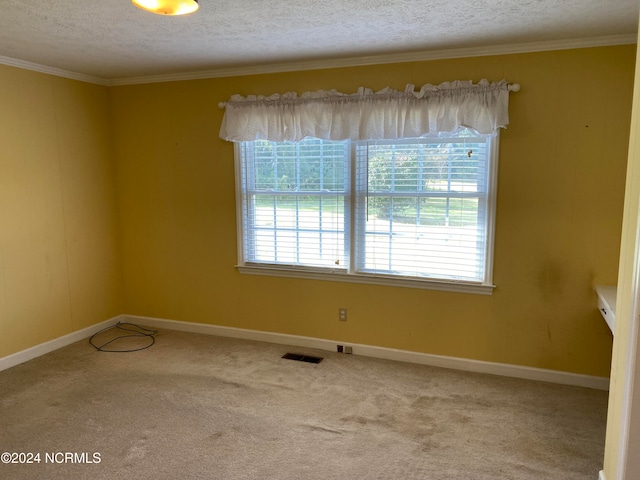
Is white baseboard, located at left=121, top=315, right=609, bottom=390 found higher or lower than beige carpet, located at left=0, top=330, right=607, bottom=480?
higher

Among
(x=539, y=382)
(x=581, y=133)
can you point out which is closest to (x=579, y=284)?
(x=539, y=382)

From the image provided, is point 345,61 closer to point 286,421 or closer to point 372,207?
point 372,207

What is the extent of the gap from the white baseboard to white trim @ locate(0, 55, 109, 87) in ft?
7.53

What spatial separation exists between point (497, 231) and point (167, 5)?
8.25ft

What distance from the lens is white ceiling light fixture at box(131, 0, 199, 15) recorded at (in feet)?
5.92

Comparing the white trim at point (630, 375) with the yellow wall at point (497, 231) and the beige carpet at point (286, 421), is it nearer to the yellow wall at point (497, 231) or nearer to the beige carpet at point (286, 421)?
the beige carpet at point (286, 421)

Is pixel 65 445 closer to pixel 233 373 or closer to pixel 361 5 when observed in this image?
pixel 233 373

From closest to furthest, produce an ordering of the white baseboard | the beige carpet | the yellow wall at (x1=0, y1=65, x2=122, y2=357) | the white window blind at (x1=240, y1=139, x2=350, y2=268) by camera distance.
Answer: the beige carpet → the white baseboard → the yellow wall at (x1=0, y1=65, x2=122, y2=357) → the white window blind at (x1=240, y1=139, x2=350, y2=268)

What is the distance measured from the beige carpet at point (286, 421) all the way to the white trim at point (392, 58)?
2.31 meters

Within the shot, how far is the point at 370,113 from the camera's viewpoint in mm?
3346

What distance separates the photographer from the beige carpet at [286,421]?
229cm

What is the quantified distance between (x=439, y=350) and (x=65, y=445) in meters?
2.58

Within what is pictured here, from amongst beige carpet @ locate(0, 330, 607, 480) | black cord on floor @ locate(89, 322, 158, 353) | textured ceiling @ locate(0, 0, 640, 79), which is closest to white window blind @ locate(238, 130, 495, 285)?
textured ceiling @ locate(0, 0, 640, 79)

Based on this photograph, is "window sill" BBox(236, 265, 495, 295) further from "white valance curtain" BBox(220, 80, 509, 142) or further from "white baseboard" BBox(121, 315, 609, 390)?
"white valance curtain" BBox(220, 80, 509, 142)
